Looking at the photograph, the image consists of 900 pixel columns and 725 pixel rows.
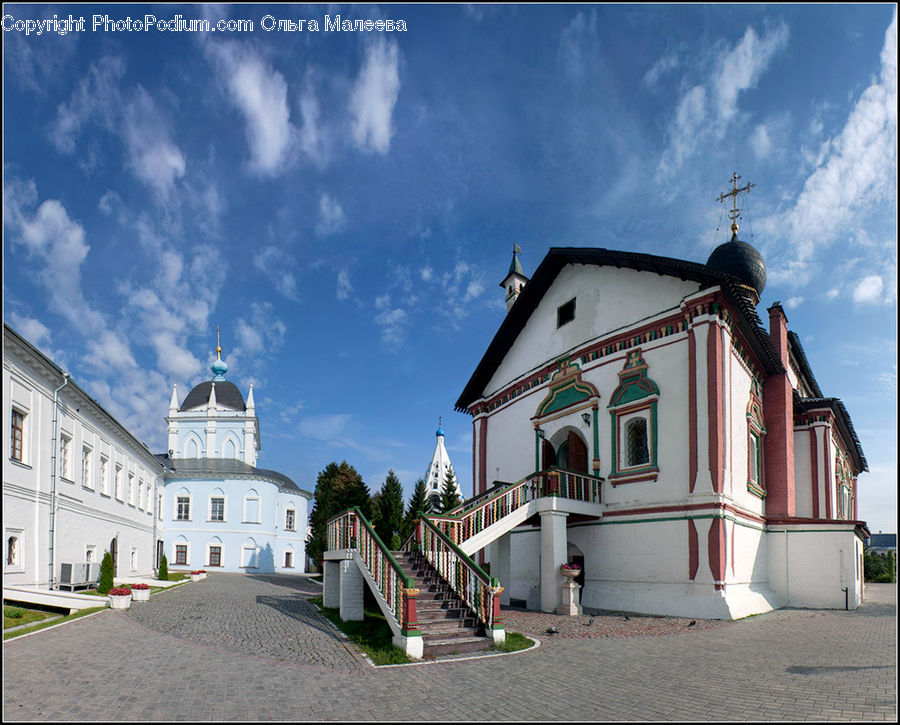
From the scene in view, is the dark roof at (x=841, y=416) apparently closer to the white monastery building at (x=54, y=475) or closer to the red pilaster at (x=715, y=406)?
the red pilaster at (x=715, y=406)

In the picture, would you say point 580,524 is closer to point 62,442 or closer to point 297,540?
point 62,442

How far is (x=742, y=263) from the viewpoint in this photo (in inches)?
870

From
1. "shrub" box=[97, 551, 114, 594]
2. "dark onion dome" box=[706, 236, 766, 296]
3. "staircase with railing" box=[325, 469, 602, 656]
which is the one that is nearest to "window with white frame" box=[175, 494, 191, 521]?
"shrub" box=[97, 551, 114, 594]

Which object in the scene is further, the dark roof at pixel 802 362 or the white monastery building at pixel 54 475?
the dark roof at pixel 802 362

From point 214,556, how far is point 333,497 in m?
12.3

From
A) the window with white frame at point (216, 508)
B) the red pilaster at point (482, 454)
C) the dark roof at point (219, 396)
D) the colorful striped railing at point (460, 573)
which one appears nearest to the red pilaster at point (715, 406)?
the colorful striped railing at point (460, 573)

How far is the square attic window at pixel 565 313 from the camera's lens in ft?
65.2

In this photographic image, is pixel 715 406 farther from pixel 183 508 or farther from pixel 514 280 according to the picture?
pixel 183 508

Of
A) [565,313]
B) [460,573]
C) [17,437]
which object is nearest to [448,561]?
[460,573]

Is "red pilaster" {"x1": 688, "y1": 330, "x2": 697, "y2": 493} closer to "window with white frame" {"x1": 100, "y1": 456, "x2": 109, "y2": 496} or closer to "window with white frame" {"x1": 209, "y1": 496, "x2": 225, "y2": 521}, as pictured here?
"window with white frame" {"x1": 100, "y1": 456, "x2": 109, "y2": 496}

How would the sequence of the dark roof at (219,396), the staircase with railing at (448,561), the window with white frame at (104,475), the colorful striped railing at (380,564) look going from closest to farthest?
the colorful striped railing at (380,564), the staircase with railing at (448,561), the window with white frame at (104,475), the dark roof at (219,396)

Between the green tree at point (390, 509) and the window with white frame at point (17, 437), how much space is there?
1986 centimetres

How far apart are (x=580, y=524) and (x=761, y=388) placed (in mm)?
7183

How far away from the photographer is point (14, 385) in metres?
16.7
